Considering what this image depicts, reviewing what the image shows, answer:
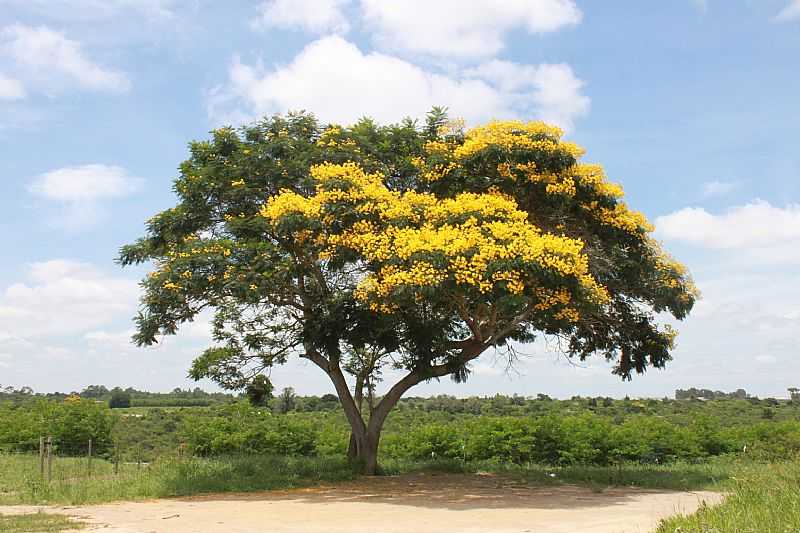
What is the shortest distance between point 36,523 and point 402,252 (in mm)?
7171

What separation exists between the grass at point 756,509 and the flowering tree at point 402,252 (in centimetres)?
477

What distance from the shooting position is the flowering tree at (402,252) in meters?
13.8

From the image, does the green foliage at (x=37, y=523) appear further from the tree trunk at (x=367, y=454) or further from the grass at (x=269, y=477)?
the tree trunk at (x=367, y=454)

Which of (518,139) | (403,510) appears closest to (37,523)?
(403,510)

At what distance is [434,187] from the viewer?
665 inches

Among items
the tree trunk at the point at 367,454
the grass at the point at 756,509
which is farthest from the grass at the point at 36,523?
the tree trunk at the point at 367,454

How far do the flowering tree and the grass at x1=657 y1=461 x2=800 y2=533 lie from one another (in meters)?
4.77

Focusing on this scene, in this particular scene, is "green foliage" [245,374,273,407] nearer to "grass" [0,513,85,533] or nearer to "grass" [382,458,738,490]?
"grass" [382,458,738,490]

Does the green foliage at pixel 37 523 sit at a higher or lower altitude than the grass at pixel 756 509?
lower

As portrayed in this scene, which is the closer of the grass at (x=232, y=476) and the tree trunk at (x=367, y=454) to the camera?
the grass at (x=232, y=476)

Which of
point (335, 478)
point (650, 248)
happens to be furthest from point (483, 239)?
point (335, 478)

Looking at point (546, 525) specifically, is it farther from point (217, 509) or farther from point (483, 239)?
point (217, 509)

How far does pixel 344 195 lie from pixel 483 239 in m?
3.24

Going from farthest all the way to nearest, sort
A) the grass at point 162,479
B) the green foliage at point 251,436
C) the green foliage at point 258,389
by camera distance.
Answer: the green foliage at point 251,436
the green foliage at point 258,389
the grass at point 162,479
